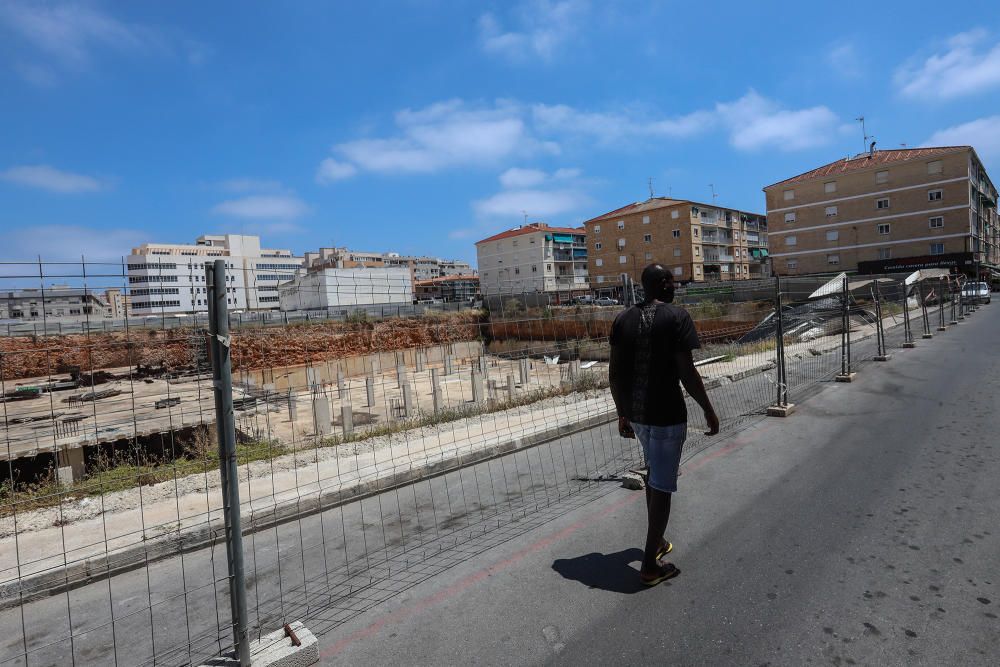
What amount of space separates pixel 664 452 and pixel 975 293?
35828mm

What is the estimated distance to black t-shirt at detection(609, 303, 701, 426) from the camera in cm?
311

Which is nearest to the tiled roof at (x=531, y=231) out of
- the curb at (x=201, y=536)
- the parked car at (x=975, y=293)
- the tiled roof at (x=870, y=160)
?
the tiled roof at (x=870, y=160)

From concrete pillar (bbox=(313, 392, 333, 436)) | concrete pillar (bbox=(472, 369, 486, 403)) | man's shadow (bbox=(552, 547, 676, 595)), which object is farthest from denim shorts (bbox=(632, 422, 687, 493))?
concrete pillar (bbox=(472, 369, 486, 403))

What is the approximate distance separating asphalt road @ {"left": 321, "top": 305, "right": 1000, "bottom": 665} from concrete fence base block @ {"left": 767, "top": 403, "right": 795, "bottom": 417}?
204 centimetres

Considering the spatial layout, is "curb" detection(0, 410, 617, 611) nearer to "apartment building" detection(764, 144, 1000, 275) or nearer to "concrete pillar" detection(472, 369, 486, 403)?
"concrete pillar" detection(472, 369, 486, 403)

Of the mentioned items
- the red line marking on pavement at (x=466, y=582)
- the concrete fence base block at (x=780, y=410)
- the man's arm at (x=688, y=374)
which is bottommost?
the red line marking on pavement at (x=466, y=582)

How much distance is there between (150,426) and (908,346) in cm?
1767

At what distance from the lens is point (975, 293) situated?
2948cm

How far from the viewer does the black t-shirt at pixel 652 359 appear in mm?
3109

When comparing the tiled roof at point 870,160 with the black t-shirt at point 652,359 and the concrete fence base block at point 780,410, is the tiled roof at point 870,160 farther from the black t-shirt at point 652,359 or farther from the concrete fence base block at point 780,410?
the black t-shirt at point 652,359

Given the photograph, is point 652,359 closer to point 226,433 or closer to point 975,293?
point 226,433

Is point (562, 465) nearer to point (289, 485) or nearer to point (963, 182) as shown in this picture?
point (289, 485)

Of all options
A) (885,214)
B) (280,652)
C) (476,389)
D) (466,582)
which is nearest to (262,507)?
(466,582)

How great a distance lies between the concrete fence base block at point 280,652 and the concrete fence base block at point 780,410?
22.6 ft
